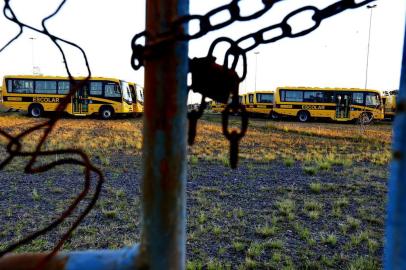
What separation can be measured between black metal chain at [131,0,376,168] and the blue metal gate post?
0.24 m

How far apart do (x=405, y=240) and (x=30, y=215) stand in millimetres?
4218

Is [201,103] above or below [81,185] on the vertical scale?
above

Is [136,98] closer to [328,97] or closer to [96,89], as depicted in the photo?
[96,89]

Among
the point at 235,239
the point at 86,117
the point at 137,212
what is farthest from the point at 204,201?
the point at 86,117

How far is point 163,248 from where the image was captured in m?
0.70

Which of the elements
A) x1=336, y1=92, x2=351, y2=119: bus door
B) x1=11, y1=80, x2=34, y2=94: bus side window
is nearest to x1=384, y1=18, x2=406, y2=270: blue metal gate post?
x1=11, y1=80, x2=34, y2=94: bus side window

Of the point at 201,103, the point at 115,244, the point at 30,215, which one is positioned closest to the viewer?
the point at 201,103

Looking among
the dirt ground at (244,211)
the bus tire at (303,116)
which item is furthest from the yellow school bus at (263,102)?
the dirt ground at (244,211)

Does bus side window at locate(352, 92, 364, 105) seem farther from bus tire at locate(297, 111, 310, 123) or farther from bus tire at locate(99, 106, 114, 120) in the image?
bus tire at locate(99, 106, 114, 120)

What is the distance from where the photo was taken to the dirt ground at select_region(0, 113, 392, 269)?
3.21 m

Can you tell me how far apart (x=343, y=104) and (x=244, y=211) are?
63.2 ft

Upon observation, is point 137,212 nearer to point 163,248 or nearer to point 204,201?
point 204,201

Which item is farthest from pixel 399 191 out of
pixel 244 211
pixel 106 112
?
pixel 106 112

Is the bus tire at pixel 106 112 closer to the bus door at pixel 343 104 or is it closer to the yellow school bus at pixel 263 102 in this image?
the yellow school bus at pixel 263 102
